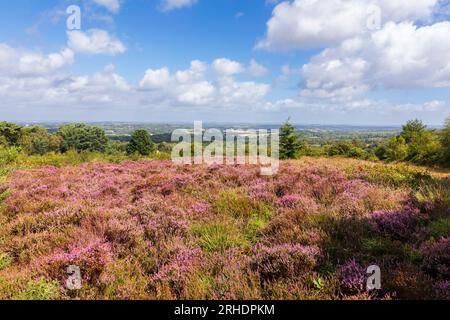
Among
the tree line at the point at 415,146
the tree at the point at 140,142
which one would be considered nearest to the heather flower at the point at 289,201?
the tree line at the point at 415,146

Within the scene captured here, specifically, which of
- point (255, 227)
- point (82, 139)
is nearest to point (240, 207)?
point (255, 227)

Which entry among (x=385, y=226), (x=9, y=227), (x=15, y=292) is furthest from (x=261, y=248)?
(x=9, y=227)

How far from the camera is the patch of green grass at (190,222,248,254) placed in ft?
16.6

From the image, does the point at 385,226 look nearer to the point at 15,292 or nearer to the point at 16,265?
the point at 15,292

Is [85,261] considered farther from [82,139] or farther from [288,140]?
[82,139]

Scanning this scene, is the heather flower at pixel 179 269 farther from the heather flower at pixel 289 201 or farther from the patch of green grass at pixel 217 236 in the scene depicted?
the heather flower at pixel 289 201

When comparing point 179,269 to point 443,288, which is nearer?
point 443,288

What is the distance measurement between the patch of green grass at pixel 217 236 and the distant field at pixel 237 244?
21 millimetres

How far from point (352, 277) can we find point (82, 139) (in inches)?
3761

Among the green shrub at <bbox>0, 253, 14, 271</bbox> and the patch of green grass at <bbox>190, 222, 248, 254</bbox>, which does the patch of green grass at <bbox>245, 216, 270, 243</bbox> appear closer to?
the patch of green grass at <bbox>190, 222, 248, 254</bbox>

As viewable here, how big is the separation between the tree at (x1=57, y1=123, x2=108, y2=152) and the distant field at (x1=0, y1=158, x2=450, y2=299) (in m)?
80.0

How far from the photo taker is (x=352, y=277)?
142 inches

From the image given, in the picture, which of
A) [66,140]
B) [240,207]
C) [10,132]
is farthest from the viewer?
[66,140]

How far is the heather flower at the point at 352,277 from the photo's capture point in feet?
11.3
